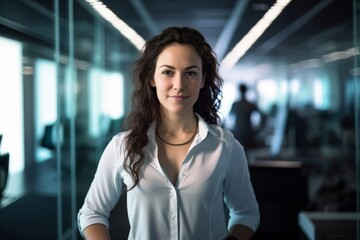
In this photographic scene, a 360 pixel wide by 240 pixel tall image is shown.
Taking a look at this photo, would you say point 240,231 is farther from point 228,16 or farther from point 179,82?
point 228,16

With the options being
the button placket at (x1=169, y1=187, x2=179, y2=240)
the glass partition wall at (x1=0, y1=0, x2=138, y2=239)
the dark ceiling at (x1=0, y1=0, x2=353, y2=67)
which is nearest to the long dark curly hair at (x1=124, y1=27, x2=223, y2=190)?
the button placket at (x1=169, y1=187, x2=179, y2=240)

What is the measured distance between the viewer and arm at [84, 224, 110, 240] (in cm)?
127

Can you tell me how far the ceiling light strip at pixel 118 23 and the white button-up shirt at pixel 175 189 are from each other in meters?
0.81

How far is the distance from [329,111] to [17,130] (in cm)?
623

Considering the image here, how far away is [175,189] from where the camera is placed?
125 cm

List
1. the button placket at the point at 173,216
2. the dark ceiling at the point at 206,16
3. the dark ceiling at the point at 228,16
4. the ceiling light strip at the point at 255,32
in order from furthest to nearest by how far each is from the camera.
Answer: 1. the dark ceiling at the point at 228,16
2. the dark ceiling at the point at 206,16
3. the ceiling light strip at the point at 255,32
4. the button placket at the point at 173,216

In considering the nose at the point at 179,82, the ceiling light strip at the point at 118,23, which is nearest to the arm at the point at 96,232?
the nose at the point at 179,82

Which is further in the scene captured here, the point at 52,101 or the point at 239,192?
the point at 52,101

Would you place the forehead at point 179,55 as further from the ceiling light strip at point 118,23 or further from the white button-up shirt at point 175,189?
the ceiling light strip at point 118,23

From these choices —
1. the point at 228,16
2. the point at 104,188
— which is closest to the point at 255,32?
the point at 104,188

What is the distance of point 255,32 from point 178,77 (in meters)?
1.12

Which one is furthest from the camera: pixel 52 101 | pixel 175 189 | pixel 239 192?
pixel 52 101

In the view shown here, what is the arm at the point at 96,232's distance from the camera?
4.18 ft

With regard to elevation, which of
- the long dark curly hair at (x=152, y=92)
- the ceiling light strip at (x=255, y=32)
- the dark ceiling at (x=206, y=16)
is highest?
the dark ceiling at (x=206, y=16)
